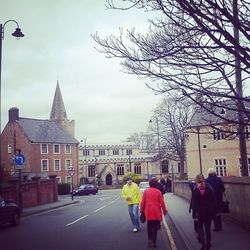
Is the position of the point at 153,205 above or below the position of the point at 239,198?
above

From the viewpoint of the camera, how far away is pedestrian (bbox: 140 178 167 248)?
1030 centimetres

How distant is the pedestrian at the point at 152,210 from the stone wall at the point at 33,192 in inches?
626

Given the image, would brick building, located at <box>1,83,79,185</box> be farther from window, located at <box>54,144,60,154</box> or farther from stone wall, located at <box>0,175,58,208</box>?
stone wall, located at <box>0,175,58,208</box>

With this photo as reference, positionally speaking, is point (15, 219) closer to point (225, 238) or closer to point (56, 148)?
point (225, 238)

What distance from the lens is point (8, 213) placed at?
56.7 ft

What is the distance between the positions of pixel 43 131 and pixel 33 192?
43.1 m

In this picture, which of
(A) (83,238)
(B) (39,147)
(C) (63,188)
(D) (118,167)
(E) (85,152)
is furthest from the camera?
(E) (85,152)

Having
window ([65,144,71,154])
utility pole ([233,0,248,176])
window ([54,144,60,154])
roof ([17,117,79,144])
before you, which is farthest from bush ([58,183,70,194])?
utility pole ([233,0,248,176])

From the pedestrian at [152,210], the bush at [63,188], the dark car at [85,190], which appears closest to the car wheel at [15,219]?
the pedestrian at [152,210]

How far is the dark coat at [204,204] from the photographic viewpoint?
8.67 metres

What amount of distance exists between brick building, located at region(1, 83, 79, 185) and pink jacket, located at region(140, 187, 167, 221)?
57413 mm

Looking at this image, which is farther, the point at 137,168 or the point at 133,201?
the point at 137,168

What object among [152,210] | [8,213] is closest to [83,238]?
[152,210]

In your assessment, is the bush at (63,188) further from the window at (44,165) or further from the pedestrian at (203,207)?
the pedestrian at (203,207)
